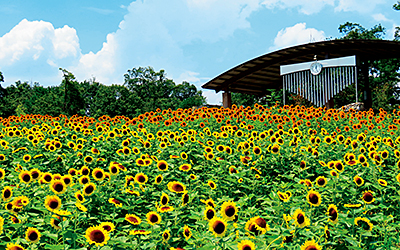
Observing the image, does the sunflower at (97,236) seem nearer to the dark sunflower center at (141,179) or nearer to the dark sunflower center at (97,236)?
the dark sunflower center at (97,236)

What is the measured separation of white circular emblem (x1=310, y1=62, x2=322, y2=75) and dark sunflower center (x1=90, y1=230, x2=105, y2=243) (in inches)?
614

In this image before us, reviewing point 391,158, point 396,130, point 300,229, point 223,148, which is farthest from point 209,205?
point 396,130

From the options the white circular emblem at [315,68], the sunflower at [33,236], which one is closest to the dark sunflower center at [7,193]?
the sunflower at [33,236]

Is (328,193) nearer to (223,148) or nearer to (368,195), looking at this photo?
(368,195)

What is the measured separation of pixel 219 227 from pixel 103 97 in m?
42.9

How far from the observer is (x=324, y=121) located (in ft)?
25.3

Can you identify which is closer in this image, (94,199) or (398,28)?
(94,199)

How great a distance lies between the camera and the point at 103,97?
141ft

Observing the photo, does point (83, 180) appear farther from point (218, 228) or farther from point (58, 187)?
point (218, 228)

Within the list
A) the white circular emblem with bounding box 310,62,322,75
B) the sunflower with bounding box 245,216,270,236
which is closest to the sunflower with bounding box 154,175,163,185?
the sunflower with bounding box 245,216,270,236

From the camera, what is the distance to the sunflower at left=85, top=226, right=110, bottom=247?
2102mm

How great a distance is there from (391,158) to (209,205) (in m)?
3.38

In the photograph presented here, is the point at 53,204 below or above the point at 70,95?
below

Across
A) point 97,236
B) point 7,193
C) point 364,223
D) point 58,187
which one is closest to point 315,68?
point 364,223
